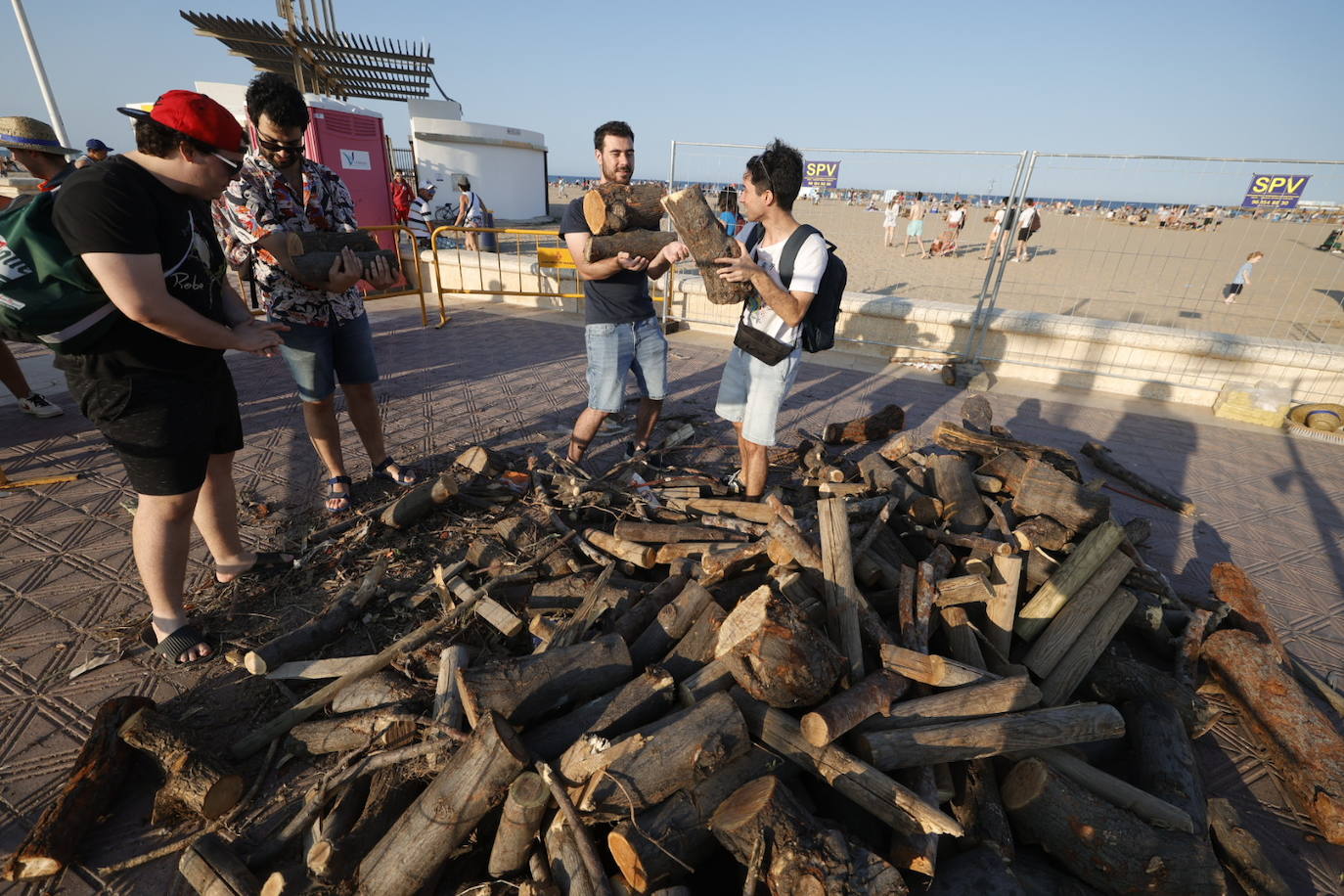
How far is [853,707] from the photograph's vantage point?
1876mm

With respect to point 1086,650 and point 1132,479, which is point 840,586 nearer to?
point 1086,650

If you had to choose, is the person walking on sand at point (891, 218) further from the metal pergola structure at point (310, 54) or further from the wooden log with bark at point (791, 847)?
the wooden log with bark at point (791, 847)

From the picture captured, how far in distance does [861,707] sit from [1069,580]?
155cm

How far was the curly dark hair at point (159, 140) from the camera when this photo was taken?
214 centimetres

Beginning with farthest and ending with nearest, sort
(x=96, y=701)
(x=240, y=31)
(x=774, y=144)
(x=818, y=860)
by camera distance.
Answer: (x=240, y=31), (x=774, y=144), (x=96, y=701), (x=818, y=860)

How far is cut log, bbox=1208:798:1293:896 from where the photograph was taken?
1.87 metres

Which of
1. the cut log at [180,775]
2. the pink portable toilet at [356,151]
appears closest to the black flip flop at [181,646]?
the cut log at [180,775]

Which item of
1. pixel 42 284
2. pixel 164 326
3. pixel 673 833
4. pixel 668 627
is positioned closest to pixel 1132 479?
pixel 668 627

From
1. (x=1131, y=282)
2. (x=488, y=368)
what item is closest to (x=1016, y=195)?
(x=488, y=368)

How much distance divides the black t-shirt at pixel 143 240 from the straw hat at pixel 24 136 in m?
3.19

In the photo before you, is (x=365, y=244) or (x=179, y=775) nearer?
(x=179, y=775)

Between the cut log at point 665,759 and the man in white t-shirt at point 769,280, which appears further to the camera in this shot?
the man in white t-shirt at point 769,280

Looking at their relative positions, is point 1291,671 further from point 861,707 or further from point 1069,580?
point 861,707

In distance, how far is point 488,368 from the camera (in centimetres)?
677
